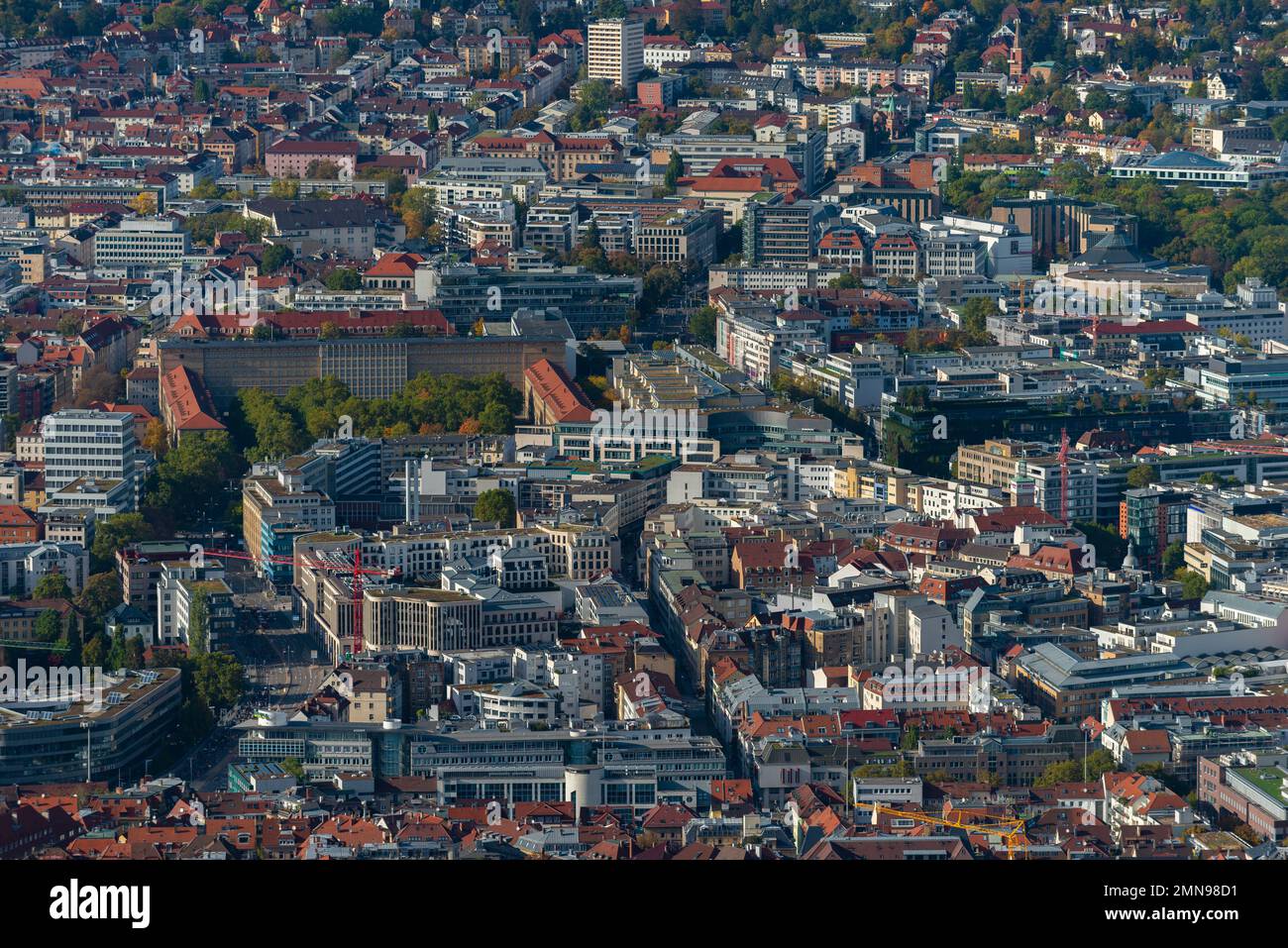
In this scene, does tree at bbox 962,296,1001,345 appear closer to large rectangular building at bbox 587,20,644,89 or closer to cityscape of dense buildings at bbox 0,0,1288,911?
cityscape of dense buildings at bbox 0,0,1288,911

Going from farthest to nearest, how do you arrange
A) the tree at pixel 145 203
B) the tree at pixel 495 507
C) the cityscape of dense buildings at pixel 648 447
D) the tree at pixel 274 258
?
the tree at pixel 145 203, the tree at pixel 274 258, the tree at pixel 495 507, the cityscape of dense buildings at pixel 648 447

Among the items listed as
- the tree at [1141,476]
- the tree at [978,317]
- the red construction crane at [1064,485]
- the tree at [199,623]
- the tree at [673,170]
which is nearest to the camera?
the tree at [199,623]

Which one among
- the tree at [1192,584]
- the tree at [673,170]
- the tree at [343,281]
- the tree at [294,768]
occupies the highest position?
the tree at [673,170]

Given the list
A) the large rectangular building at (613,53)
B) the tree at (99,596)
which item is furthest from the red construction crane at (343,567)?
the large rectangular building at (613,53)

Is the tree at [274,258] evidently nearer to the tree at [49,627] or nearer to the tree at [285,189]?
the tree at [285,189]

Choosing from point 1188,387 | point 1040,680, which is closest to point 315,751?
point 1040,680
